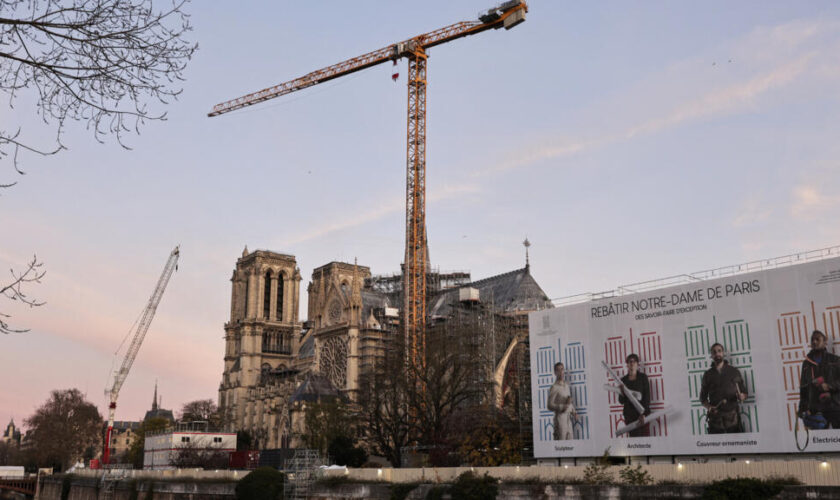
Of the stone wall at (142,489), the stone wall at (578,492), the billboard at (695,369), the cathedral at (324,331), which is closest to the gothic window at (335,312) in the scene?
the cathedral at (324,331)

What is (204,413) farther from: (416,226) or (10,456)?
(10,456)

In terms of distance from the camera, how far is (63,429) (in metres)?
110

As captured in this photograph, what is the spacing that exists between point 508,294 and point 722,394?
152 feet

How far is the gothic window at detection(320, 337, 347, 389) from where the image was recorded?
85.8 metres

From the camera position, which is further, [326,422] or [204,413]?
[204,413]

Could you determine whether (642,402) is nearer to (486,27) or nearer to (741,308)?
(741,308)

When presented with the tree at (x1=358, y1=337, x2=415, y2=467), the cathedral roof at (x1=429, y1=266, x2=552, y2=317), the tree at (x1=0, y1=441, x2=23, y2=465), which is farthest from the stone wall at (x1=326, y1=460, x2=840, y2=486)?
→ the tree at (x1=0, y1=441, x2=23, y2=465)

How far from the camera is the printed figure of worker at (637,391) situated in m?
36.8

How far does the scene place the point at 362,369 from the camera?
8156cm

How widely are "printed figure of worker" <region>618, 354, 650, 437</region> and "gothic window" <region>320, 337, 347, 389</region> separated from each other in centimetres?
5031

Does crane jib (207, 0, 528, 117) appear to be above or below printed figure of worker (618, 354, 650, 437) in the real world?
above

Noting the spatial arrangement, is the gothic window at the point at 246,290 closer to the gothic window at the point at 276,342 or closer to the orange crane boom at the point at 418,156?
the gothic window at the point at 276,342

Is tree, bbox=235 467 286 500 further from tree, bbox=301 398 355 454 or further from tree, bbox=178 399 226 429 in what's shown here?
tree, bbox=178 399 226 429

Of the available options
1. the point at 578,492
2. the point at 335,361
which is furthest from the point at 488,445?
the point at 335,361
